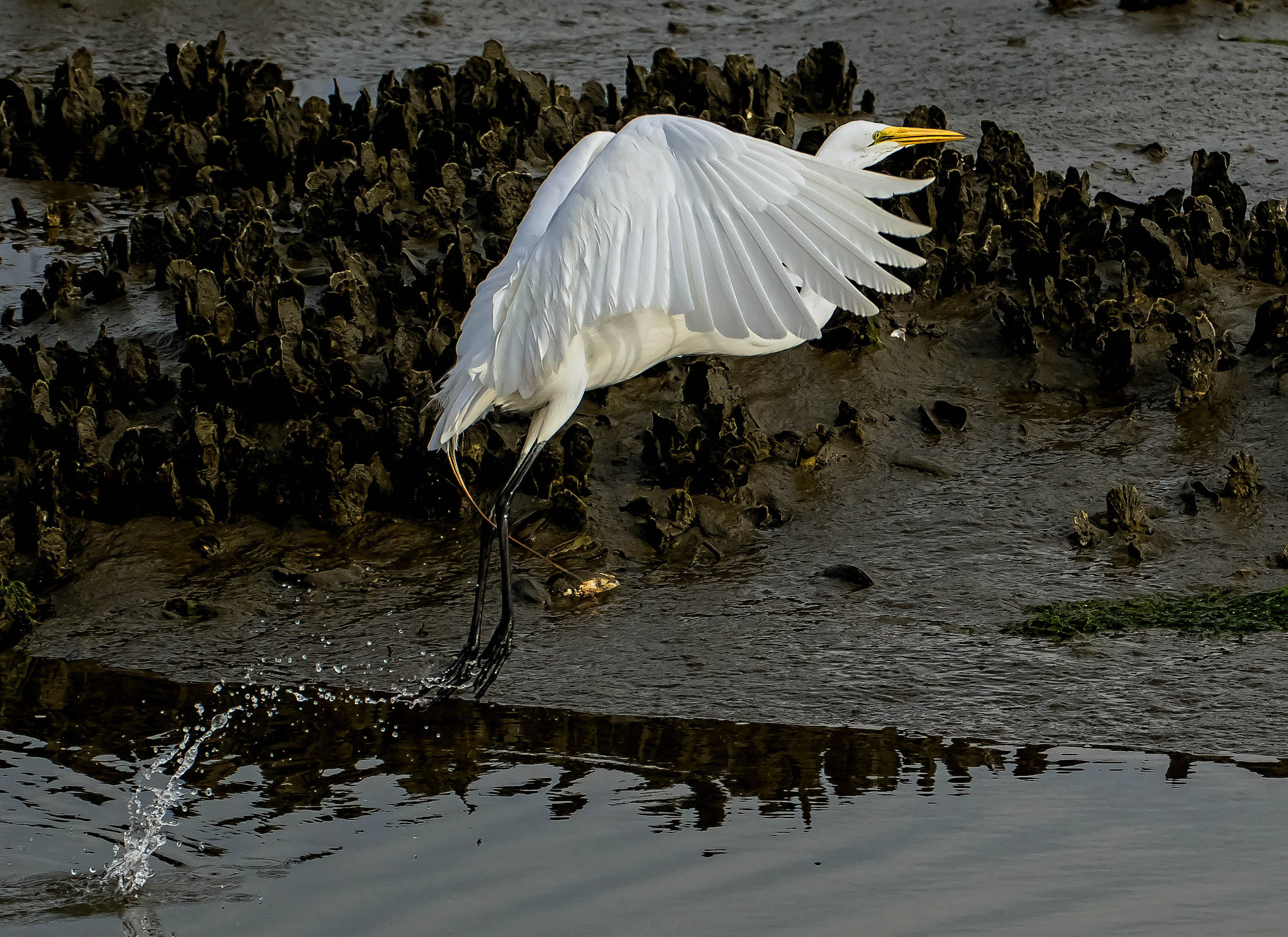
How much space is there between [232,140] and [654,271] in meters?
5.42

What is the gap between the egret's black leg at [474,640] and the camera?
4953 millimetres

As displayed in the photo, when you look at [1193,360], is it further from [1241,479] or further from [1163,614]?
[1163,614]

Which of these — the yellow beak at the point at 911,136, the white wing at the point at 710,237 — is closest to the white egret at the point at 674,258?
the white wing at the point at 710,237

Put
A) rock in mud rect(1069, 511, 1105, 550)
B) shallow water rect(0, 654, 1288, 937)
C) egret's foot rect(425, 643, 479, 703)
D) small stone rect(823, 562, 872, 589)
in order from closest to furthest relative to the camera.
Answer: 1. shallow water rect(0, 654, 1288, 937)
2. egret's foot rect(425, 643, 479, 703)
3. small stone rect(823, 562, 872, 589)
4. rock in mud rect(1069, 511, 1105, 550)

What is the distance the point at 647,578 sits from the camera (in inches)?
220

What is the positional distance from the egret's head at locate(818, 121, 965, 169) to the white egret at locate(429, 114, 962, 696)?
127 centimetres

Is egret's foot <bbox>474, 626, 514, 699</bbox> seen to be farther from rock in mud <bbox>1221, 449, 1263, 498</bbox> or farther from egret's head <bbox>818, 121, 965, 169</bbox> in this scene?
rock in mud <bbox>1221, 449, 1263, 498</bbox>

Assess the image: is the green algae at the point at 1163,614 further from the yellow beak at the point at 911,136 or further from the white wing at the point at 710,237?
the yellow beak at the point at 911,136

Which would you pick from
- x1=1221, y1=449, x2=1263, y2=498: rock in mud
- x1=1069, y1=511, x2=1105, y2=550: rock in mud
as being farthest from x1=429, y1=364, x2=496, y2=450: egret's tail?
x1=1221, y1=449, x2=1263, y2=498: rock in mud

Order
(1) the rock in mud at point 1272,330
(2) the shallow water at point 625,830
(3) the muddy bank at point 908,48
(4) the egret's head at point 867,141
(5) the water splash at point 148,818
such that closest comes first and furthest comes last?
(2) the shallow water at point 625,830 → (5) the water splash at point 148,818 → (4) the egret's head at point 867,141 → (1) the rock in mud at point 1272,330 → (3) the muddy bank at point 908,48

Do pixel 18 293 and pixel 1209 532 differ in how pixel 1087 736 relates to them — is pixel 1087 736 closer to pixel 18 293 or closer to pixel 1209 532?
pixel 1209 532

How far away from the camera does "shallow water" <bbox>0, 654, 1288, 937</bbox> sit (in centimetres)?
376

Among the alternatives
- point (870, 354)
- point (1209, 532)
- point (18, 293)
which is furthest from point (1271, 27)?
point (18, 293)

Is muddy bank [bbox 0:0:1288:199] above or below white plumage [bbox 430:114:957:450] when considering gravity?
above
